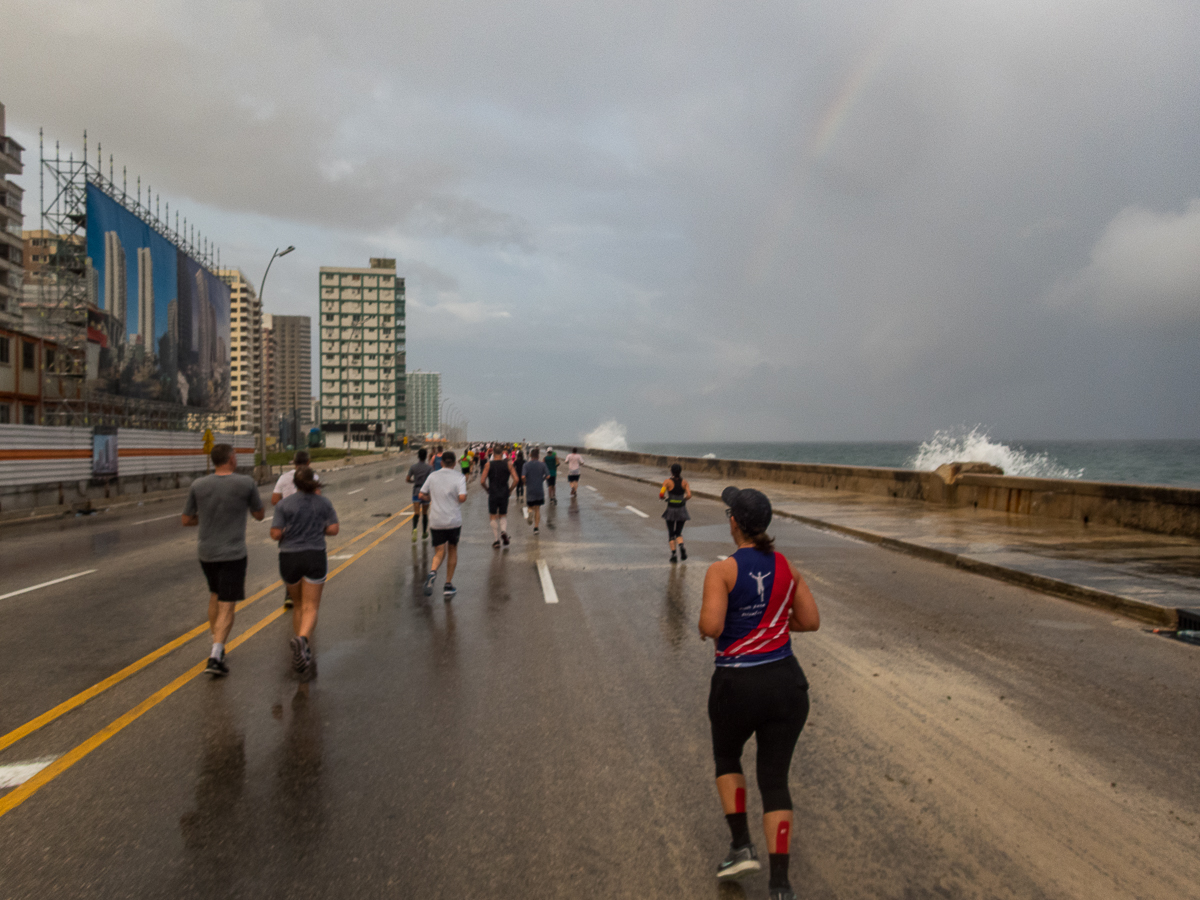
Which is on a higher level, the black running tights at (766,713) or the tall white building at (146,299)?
the tall white building at (146,299)

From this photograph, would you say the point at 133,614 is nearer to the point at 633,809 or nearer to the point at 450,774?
the point at 450,774

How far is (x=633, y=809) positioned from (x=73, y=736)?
375cm

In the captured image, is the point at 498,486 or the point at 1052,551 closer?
the point at 1052,551

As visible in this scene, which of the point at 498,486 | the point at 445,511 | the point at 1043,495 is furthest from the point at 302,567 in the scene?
the point at 1043,495

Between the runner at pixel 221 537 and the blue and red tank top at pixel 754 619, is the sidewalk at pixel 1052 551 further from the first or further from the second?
the runner at pixel 221 537

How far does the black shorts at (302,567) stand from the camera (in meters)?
6.86

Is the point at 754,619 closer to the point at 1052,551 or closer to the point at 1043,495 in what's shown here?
the point at 1052,551

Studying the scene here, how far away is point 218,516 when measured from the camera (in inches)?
263

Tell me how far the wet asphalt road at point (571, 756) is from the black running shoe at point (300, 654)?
0.13m

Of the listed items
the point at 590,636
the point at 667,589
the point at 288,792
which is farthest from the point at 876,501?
the point at 288,792

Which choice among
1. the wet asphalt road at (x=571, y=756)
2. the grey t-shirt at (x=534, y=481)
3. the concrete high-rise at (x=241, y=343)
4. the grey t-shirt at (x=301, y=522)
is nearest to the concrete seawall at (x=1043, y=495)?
the wet asphalt road at (x=571, y=756)

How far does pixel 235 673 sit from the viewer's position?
6473mm

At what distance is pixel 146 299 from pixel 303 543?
4974 cm

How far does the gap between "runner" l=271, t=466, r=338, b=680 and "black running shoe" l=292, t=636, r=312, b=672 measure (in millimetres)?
346
